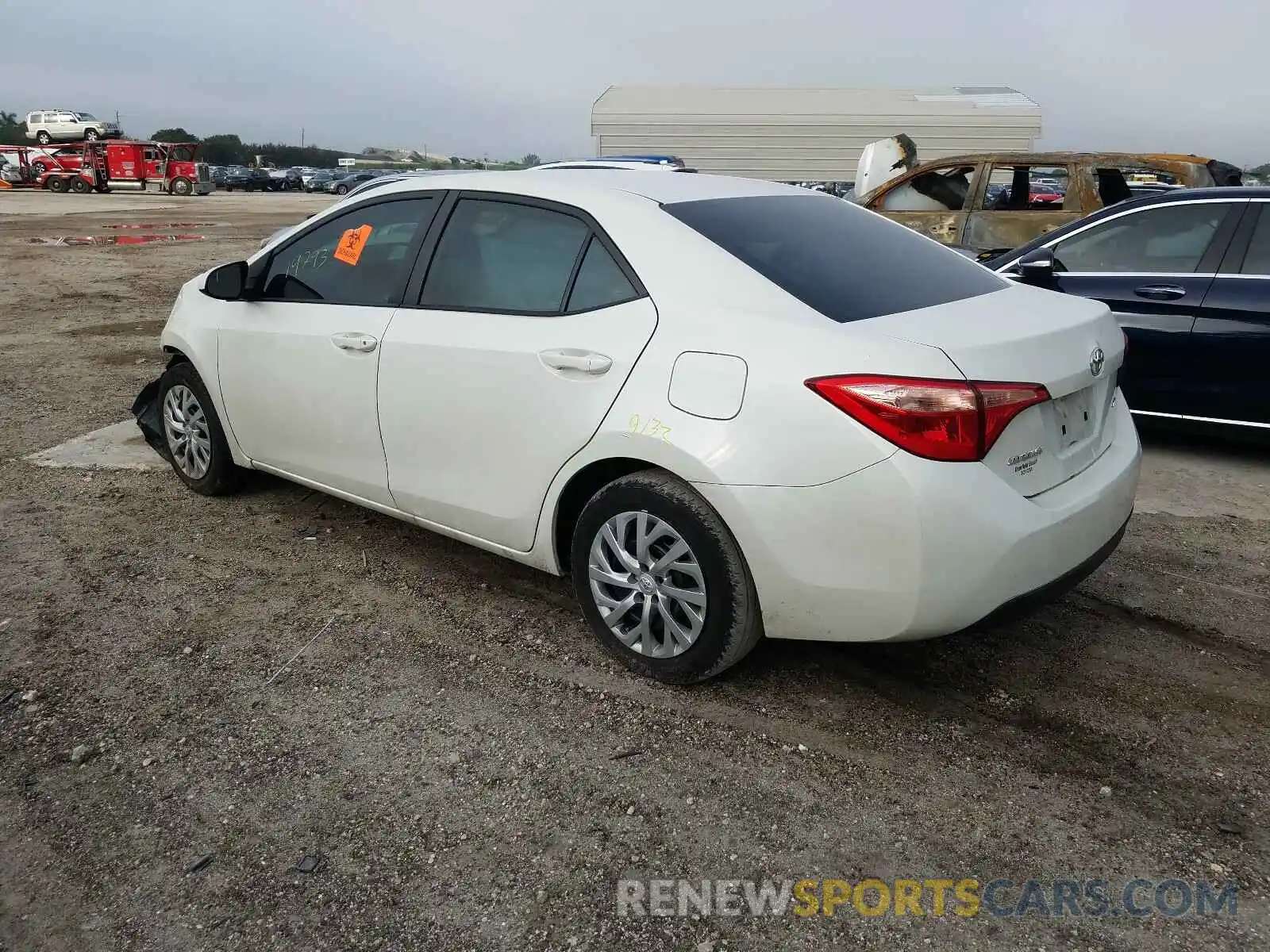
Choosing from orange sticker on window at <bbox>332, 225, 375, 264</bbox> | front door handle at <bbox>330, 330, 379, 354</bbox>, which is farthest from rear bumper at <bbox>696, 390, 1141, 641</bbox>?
orange sticker on window at <bbox>332, 225, 375, 264</bbox>

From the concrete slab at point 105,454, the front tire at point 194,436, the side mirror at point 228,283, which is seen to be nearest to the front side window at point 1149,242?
the side mirror at point 228,283

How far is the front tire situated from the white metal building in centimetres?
1589

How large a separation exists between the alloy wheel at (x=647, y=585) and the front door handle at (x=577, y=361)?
45 cm

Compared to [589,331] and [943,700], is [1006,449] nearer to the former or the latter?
[943,700]

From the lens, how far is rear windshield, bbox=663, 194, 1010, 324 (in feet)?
9.86

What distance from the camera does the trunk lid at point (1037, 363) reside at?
2.69m

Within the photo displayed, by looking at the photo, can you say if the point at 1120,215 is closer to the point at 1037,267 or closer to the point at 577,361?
the point at 1037,267

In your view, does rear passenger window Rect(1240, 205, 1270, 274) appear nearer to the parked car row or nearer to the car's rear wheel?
the car's rear wheel

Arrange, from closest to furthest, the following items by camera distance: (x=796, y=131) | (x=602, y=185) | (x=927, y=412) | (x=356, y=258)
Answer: (x=927, y=412) < (x=602, y=185) < (x=356, y=258) < (x=796, y=131)

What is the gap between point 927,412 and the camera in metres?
2.58

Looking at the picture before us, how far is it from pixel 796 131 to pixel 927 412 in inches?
744

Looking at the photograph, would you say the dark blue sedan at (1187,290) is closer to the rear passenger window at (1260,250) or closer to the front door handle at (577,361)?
the rear passenger window at (1260,250)

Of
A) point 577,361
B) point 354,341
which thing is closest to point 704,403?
point 577,361

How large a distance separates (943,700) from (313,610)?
224cm
